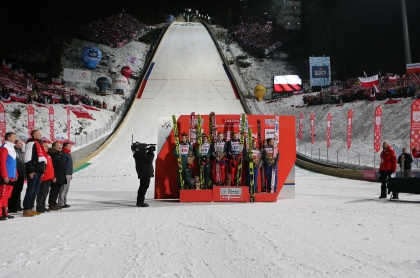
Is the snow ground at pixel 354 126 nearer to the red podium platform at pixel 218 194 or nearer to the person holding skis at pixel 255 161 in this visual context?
the person holding skis at pixel 255 161

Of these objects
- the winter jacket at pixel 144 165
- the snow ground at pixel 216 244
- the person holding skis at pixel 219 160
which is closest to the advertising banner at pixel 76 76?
the person holding skis at pixel 219 160

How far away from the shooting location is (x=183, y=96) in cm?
3550

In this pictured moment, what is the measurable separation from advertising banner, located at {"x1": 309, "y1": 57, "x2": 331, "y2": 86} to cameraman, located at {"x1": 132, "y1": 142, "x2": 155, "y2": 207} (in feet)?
91.1

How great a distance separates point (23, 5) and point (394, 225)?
57067 mm

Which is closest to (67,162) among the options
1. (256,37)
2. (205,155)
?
(205,155)

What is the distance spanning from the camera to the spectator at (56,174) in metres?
8.43

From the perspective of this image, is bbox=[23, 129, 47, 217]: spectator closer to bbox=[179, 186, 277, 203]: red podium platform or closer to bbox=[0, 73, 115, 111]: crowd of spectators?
bbox=[179, 186, 277, 203]: red podium platform

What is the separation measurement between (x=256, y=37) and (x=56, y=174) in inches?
2034

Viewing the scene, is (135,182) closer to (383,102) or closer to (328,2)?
(383,102)

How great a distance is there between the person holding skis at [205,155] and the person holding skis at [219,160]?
0.46 ft

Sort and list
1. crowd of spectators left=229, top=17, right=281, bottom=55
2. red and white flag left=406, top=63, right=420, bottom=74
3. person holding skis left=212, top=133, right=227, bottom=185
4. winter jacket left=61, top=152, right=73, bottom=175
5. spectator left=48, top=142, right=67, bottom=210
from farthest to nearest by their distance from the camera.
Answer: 1. crowd of spectators left=229, top=17, right=281, bottom=55
2. red and white flag left=406, top=63, right=420, bottom=74
3. person holding skis left=212, top=133, right=227, bottom=185
4. winter jacket left=61, top=152, right=73, bottom=175
5. spectator left=48, top=142, right=67, bottom=210

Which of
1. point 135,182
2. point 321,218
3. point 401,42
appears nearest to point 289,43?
point 401,42

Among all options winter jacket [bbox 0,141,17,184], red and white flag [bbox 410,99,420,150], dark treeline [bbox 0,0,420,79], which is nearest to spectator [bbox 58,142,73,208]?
winter jacket [bbox 0,141,17,184]

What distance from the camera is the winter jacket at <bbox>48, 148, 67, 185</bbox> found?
8.45 metres
